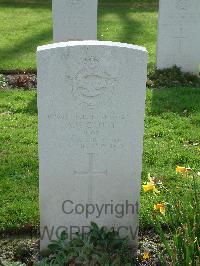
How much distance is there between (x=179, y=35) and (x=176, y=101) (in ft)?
5.54

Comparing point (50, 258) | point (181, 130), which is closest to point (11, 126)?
point (181, 130)

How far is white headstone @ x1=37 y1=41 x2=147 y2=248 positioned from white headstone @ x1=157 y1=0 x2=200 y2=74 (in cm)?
486

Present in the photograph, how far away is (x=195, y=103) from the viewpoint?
7.02 meters

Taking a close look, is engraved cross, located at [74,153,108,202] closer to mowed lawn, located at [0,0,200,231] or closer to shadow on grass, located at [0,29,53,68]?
mowed lawn, located at [0,0,200,231]

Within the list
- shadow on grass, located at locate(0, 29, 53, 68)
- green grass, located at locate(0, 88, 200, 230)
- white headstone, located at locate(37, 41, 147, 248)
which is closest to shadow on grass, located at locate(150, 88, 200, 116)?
green grass, located at locate(0, 88, 200, 230)

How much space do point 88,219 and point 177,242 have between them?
95 centimetres

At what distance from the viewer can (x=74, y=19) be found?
8023 mm

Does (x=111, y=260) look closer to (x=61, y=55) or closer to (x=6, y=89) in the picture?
(x=61, y=55)

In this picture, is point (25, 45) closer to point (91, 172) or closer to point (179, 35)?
point (179, 35)

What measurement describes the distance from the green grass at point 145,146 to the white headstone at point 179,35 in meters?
1.07

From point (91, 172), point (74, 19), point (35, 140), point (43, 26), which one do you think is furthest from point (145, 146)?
point (43, 26)

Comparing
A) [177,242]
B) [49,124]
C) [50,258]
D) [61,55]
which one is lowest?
[50,258]

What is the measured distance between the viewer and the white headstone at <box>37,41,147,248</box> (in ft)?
11.3

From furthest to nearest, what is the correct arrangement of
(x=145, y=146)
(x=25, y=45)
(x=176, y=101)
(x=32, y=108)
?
(x=25, y=45) → (x=176, y=101) → (x=32, y=108) → (x=145, y=146)
